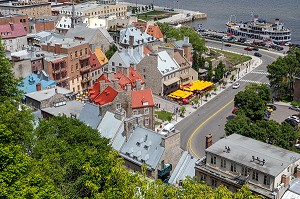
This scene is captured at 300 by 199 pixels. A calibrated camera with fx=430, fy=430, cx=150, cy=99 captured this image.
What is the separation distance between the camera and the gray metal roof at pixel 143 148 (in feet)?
172

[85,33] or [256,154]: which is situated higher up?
[85,33]

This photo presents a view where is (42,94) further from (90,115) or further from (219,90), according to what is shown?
(219,90)

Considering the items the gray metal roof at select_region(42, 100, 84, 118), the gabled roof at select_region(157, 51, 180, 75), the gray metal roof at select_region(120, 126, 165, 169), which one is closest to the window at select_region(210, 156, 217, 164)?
the gray metal roof at select_region(120, 126, 165, 169)

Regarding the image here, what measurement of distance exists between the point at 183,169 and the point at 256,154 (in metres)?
9.50

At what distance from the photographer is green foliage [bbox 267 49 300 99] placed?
9169 cm

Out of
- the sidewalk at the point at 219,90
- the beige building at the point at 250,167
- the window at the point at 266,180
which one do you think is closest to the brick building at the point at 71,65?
the sidewalk at the point at 219,90

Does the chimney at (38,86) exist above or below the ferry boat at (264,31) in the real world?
below

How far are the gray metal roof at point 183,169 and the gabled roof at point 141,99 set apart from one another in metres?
18.7

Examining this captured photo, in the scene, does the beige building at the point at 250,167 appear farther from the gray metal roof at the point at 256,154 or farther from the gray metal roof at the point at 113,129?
the gray metal roof at the point at 113,129

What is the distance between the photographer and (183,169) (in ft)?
171

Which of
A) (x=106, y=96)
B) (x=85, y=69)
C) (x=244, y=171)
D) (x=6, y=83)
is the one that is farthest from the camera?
(x=85, y=69)

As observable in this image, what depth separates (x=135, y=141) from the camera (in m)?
55.8

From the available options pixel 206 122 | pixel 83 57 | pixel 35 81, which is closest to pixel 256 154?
pixel 206 122

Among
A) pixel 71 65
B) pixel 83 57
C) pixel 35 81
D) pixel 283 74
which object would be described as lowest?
pixel 283 74
